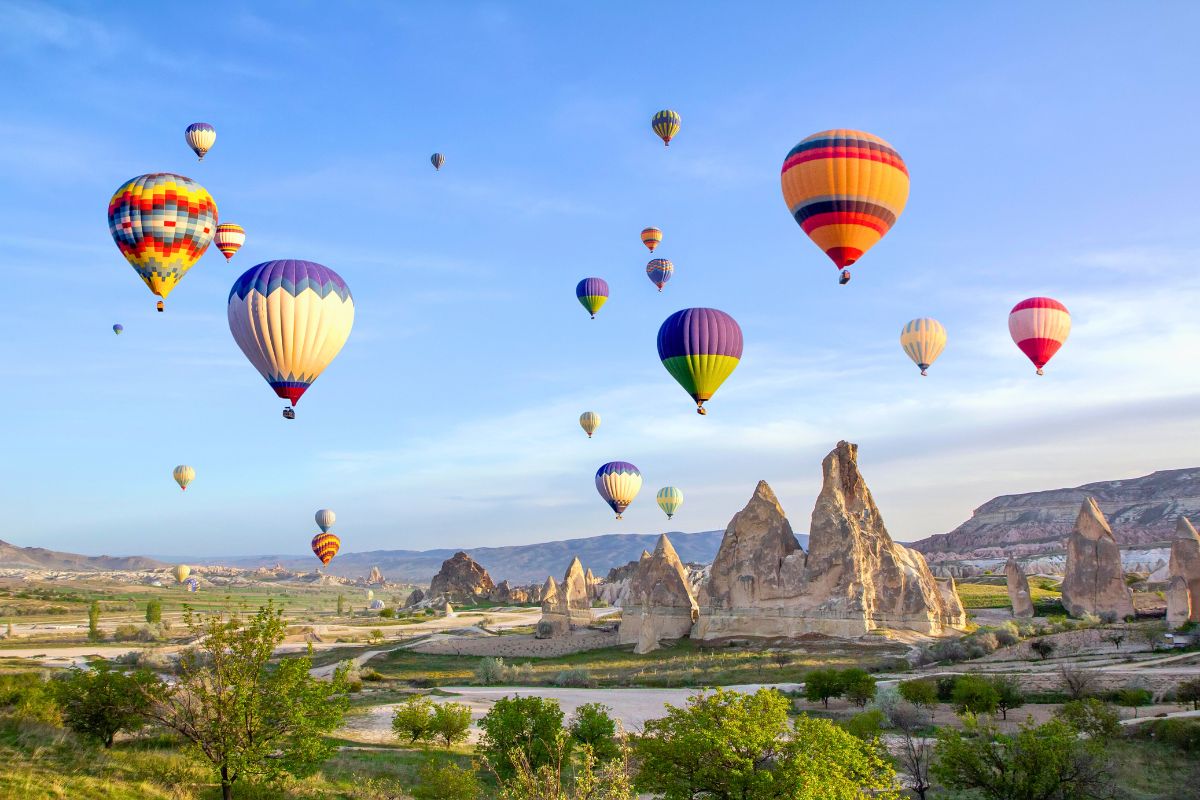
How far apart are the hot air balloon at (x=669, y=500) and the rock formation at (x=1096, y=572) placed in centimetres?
3515

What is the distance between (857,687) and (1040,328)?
90.7 feet

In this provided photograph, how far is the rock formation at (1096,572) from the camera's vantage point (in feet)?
210

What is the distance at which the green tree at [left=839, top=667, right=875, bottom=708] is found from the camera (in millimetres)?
40438

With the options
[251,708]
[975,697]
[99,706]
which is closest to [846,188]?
[975,697]

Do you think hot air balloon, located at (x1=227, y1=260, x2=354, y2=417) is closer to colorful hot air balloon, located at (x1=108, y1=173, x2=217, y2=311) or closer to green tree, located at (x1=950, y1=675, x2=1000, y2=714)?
colorful hot air balloon, located at (x1=108, y1=173, x2=217, y2=311)

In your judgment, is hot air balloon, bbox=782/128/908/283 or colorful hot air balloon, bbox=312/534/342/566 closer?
hot air balloon, bbox=782/128/908/283

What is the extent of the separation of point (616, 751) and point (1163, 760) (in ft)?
61.0

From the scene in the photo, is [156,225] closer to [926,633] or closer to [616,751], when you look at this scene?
[616,751]

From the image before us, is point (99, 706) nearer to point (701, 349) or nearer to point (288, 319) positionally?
point (288, 319)

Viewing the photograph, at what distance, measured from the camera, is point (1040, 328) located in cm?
5538

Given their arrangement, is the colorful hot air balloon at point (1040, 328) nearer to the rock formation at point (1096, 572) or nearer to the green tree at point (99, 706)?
the rock formation at point (1096, 572)

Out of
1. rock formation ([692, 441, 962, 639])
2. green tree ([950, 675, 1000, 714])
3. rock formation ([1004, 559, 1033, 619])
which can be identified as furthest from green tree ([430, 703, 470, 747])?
rock formation ([1004, 559, 1033, 619])

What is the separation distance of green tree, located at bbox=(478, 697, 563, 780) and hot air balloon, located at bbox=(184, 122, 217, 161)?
58741 millimetres

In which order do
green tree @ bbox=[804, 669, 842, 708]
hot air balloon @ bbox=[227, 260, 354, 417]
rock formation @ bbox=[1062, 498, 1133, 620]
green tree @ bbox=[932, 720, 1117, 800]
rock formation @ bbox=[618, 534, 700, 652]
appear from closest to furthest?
green tree @ bbox=[932, 720, 1117, 800]
hot air balloon @ bbox=[227, 260, 354, 417]
green tree @ bbox=[804, 669, 842, 708]
rock formation @ bbox=[618, 534, 700, 652]
rock formation @ bbox=[1062, 498, 1133, 620]
